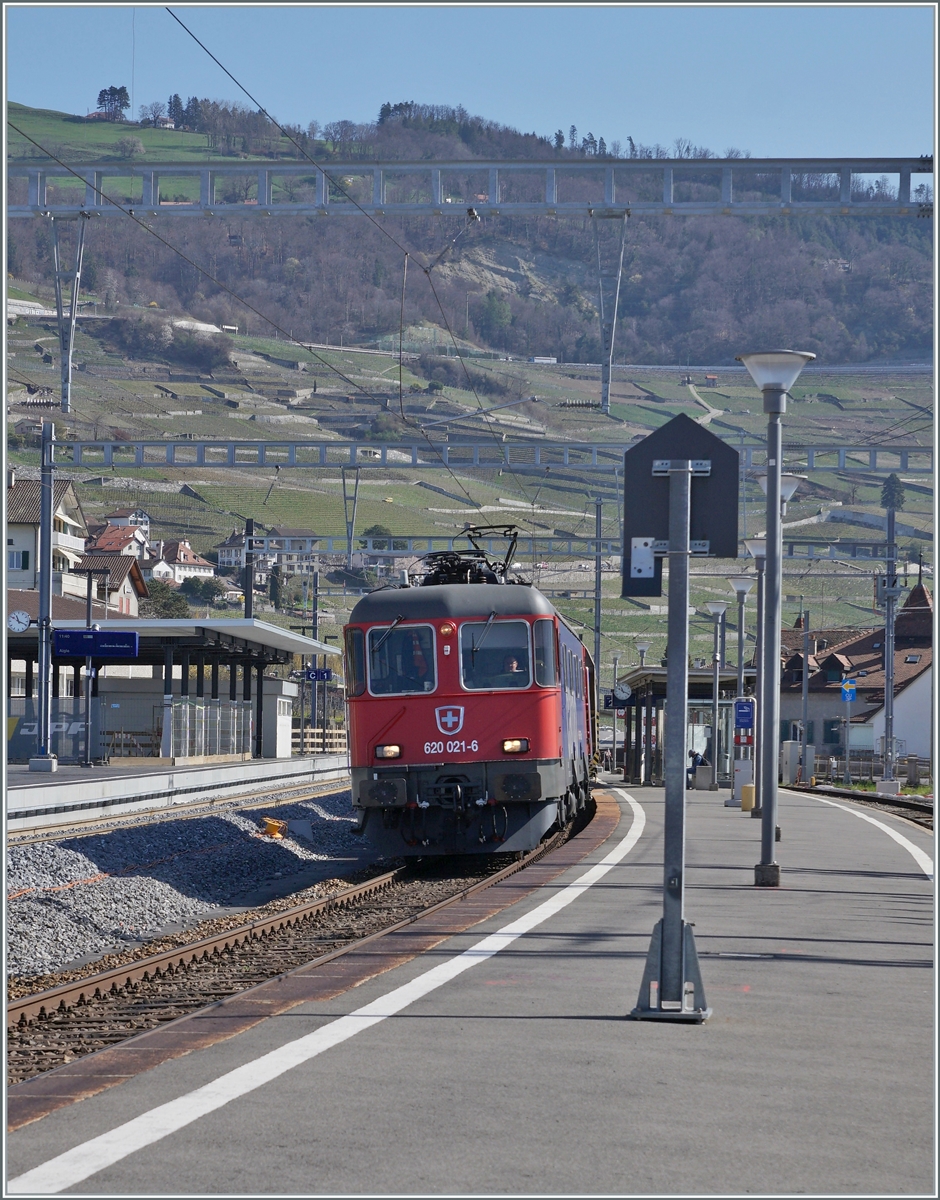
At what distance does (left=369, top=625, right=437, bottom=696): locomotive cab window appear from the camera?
18.5m

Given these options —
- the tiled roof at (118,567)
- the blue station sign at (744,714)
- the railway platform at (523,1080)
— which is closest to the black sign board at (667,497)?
the railway platform at (523,1080)

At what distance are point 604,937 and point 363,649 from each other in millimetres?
8605

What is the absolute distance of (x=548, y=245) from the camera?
156250 mm

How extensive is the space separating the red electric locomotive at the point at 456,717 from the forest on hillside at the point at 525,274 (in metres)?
54.8

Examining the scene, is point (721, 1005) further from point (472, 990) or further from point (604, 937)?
point (604, 937)

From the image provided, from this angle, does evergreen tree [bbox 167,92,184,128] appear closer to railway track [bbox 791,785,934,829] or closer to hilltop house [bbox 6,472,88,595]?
hilltop house [bbox 6,472,88,595]

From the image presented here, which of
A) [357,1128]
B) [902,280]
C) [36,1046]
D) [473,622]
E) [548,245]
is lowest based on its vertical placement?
[36,1046]

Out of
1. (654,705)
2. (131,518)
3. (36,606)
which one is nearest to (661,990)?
(654,705)

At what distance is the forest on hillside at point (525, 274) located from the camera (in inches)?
3846

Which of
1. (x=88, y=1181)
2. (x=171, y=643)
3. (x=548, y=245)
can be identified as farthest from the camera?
(x=548, y=245)

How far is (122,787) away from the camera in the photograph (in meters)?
28.2

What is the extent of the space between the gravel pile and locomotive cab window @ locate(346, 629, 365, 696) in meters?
2.90

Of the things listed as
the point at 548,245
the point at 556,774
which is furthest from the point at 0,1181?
the point at 548,245

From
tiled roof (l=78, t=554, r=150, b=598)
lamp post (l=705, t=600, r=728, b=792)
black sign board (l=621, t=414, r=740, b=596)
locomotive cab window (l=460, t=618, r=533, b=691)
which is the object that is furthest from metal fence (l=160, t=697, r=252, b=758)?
black sign board (l=621, t=414, r=740, b=596)
